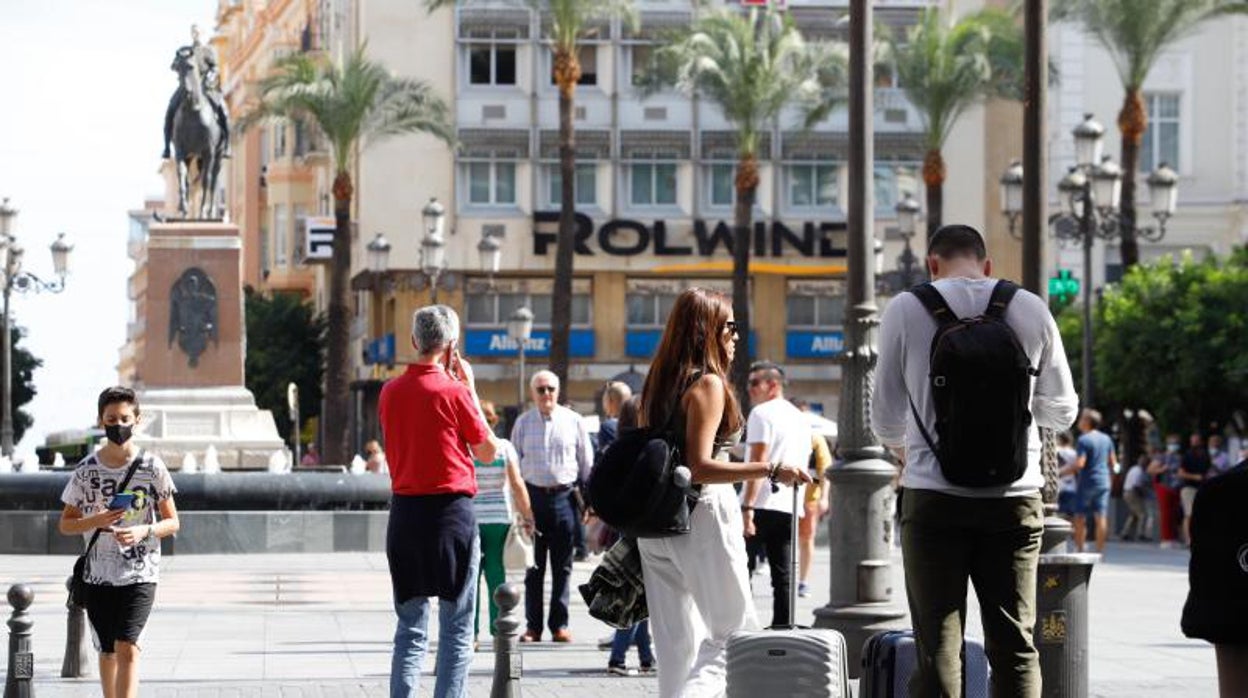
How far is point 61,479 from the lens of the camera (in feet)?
95.5

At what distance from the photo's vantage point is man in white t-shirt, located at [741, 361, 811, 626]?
1647 cm

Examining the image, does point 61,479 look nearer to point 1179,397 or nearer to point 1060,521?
point 1060,521

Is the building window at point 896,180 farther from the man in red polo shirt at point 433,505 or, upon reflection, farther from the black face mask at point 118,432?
the black face mask at point 118,432

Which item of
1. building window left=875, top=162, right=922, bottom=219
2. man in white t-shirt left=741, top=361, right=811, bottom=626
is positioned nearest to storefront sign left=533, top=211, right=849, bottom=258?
building window left=875, top=162, right=922, bottom=219

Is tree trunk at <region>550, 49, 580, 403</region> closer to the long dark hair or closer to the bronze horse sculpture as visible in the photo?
the bronze horse sculpture

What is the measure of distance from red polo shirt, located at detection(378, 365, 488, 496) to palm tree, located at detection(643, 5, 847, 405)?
47.5 m

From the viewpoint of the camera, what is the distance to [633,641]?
14789 mm

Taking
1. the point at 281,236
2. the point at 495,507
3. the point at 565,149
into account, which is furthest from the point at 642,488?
the point at 281,236

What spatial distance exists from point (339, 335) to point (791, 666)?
156 ft

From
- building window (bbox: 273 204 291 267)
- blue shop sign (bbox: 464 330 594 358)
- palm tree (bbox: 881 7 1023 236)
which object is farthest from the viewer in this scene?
building window (bbox: 273 204 291 267)

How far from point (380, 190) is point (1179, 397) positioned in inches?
1054

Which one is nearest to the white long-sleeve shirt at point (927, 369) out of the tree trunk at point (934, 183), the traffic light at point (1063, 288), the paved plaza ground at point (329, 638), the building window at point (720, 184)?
the paved plaza ground at point (329, 638)

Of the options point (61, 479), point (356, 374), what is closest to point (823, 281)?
point (356, 374)

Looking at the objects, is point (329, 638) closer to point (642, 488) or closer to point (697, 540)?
point (697, 540)
